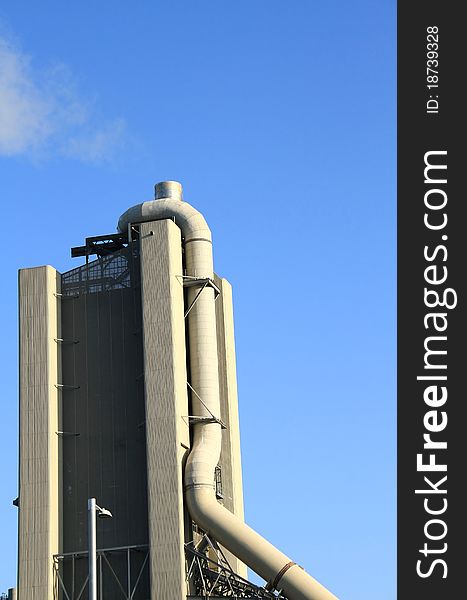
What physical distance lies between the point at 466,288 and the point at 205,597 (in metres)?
34.7

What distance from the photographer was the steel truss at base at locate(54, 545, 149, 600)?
254 feet

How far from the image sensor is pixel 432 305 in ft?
157

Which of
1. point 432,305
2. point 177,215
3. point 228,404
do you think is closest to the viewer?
point 432,305

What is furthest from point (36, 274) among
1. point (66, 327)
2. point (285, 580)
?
point (285, 580)

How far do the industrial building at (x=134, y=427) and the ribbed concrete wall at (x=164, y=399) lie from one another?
0.29 ft

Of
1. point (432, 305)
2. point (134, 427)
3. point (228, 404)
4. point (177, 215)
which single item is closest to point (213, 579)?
point (134, 427)

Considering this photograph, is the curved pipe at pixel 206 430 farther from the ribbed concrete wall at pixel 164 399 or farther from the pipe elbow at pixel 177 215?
the ribbed concrete wall at pixel 164 399

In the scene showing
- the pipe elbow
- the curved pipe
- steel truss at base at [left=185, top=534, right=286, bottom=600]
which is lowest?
steel truss at base at [left=185, top=534, right=286, bottom=600]

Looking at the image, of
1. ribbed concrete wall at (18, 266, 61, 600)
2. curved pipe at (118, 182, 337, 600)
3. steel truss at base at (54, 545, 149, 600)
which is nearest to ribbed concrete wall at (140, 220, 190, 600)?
curved pipe at (118, 182, 337, 600)

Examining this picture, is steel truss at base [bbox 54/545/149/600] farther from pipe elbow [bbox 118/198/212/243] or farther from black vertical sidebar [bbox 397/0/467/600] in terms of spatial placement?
black vertical sidebar [bbox 397/0/467/600]

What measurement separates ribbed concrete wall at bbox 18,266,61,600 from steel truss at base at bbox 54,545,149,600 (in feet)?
3.01

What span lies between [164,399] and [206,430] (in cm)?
447

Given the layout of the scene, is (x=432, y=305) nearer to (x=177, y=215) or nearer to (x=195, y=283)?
(x=195, y=283)

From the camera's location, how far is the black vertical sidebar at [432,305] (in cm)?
4656
